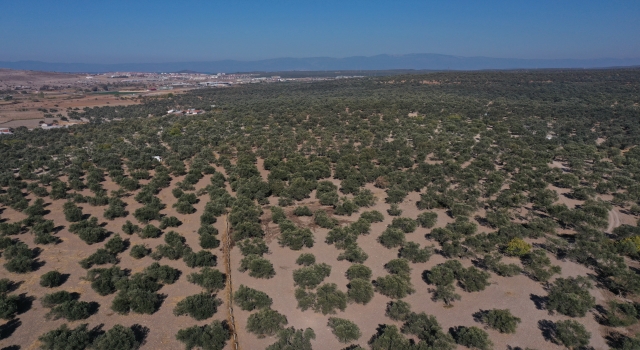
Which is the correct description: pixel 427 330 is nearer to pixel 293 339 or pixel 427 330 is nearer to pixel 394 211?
pixel 293 339

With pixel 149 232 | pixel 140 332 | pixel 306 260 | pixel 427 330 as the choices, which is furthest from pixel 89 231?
pixel 427 330

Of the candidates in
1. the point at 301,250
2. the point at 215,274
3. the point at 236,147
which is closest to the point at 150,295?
the point at 215,274

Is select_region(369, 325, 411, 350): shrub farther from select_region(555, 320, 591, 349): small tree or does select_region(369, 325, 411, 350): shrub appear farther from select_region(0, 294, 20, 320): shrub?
select_region(0, 294, 20, 320): shrub

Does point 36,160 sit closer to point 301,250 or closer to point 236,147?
point 236,147

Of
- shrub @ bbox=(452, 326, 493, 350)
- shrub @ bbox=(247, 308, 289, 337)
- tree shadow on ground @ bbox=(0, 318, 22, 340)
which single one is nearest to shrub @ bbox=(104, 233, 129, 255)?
tree shadow on ground @ bbox=(0, 318, 22, 340)

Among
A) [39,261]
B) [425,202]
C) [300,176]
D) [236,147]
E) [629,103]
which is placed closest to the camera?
[39,261]

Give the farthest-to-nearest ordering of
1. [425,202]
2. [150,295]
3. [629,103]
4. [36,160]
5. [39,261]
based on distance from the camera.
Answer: [629,103]
[36,160]
[425,202]
[39,261]
[150,295]

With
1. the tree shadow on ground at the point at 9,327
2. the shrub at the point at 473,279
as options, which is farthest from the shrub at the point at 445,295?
the tree shadow on ground at the point at 9,327
